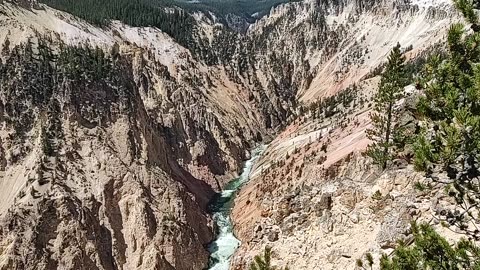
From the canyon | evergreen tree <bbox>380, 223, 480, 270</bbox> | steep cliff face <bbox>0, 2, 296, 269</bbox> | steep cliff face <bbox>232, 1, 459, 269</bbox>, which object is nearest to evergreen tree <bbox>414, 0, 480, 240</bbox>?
evergreen tree <bbox>380, 223, 480, 270</bbox>

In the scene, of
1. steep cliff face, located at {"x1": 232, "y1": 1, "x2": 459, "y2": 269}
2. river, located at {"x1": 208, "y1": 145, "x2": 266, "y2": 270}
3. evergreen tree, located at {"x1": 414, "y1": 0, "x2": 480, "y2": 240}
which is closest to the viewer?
evergreen tree, located at {"x1": 414, "y1": 0, "x2": 480, "y2": 240}

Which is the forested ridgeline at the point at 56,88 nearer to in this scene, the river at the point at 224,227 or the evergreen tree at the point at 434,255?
the river at the point at 224,227

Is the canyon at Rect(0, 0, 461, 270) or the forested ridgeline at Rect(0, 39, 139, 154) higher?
the forested ridgeline at Rect(0, 39, 139, 154)

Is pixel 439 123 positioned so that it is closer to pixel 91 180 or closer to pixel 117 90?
pixel 91 180

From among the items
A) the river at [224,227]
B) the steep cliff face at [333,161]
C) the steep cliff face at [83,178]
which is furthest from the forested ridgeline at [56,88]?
the steep cliff face at [333,161]

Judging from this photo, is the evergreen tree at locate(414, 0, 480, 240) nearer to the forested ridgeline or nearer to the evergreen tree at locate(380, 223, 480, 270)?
the evergreen tree at locate(380, 223, 480, 270)

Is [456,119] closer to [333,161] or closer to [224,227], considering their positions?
[333,161]
